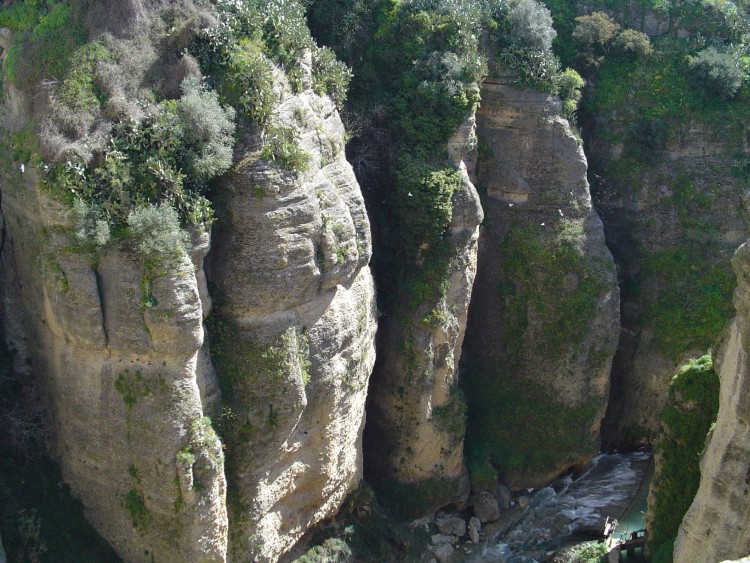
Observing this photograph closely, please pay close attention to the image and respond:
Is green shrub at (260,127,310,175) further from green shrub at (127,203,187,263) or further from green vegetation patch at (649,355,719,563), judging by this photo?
green vegetation patch at (649,355,719,563)

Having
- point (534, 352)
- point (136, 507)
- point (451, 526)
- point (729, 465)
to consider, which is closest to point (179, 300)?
point (136, 507)

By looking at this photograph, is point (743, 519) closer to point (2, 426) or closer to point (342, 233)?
point (342, 233)

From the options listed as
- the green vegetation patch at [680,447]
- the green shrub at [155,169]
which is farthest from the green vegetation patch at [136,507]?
the green vegetation patch at [680,447]

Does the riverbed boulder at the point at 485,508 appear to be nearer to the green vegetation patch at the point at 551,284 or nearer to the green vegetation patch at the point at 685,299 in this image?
the green vegetation patch at the point at 551,284

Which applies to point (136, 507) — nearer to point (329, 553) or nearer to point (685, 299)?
point (329, 553)

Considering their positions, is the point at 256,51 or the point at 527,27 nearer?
the point at 256,51
